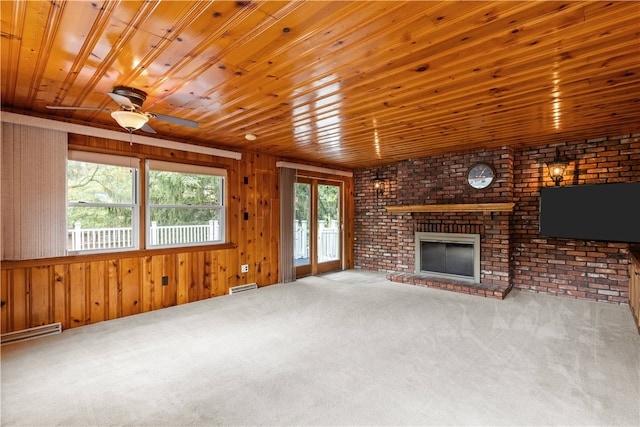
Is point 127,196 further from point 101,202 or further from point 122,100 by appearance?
point 122,100

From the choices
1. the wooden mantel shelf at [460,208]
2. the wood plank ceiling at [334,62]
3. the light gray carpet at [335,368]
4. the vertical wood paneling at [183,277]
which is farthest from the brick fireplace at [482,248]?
the vertical wood paneling at [183,277]

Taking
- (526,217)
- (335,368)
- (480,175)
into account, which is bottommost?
(335,368)

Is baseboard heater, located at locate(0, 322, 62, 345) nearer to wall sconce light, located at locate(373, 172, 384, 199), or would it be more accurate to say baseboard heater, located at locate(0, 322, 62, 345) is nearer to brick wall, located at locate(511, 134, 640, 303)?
wall sconce light, located at locate(373, 172, 384, 199)

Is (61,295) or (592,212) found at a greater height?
(592,212)

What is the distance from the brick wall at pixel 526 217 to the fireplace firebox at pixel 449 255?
16cm

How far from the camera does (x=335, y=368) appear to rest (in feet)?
8.39

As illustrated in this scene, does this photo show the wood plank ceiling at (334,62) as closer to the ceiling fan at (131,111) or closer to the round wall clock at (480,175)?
the ceiling fan at (131,111)

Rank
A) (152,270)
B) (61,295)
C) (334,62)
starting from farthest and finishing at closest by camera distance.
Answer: (152,270), (61,295), (334,62)

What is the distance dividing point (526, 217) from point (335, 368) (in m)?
4.17

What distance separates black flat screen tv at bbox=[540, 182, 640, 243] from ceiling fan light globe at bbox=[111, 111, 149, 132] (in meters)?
5.18

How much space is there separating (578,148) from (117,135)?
6.24 m

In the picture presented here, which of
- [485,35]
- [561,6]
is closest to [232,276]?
[485,35]

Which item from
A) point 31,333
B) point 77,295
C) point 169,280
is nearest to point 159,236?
point 169,280

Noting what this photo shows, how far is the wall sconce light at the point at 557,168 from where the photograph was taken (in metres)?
4.54
